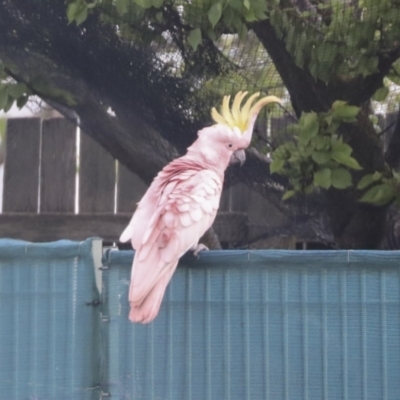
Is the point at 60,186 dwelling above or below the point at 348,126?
below

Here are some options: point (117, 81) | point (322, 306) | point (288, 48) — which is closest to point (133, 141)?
point (117, 81)

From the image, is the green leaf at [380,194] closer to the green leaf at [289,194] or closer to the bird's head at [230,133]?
the green leaf at [289,194]

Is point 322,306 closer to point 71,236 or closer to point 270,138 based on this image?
point 270,138

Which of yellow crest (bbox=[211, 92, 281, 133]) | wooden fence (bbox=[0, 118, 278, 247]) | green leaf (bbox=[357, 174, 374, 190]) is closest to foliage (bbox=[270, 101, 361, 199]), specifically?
green leaf (bbox=[357, 174, 374, 190])

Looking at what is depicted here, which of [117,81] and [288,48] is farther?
[117,81]

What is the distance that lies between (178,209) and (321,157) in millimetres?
1059

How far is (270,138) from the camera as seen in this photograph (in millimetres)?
5215

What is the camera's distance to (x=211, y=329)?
11.9 feet

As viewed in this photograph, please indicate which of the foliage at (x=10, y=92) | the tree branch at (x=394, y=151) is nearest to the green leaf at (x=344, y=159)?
the tree branch at (x=394, y=151)

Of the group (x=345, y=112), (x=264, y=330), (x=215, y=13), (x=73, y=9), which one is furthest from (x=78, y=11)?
(x=264, y=330)

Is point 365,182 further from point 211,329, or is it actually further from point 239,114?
point 211,329

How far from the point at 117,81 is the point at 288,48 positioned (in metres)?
1.06

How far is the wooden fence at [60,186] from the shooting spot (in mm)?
6242

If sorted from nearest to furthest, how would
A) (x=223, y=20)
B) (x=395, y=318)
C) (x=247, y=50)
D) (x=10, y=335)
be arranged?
(x=395, y=318) < (x=10, y=335) < (x=223, y=20) < (x=247, y=50)
